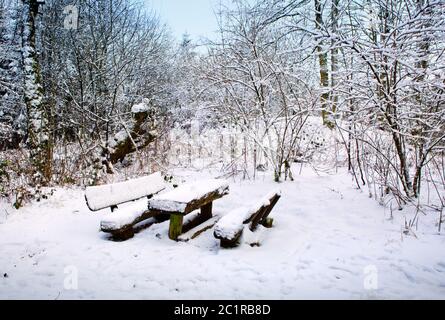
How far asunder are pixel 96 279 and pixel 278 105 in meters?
6.74

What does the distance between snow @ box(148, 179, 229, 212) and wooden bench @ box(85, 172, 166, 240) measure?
42cm

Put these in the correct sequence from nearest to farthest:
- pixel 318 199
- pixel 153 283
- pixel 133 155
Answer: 1. pixel 153 283
2. pixel 318 199
3. pixel 133 155

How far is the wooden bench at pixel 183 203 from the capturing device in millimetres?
3914

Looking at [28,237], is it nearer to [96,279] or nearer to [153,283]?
[96,279]

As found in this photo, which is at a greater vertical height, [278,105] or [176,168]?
[278,105]

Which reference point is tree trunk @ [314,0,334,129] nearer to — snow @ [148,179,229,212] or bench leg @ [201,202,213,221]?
snow @ [148,179,229,212]

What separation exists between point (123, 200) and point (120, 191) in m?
0.16

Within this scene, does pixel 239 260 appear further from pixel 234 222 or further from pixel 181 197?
pixel 181 197

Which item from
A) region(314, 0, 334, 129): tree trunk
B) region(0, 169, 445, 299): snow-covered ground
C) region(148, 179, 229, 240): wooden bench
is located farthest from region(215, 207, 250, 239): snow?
region(314, 0, 334, 129): tree trunk

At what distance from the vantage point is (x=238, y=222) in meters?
3.74

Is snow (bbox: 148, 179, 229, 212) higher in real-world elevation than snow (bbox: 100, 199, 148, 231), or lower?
higher

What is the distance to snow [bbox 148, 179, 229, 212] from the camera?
3.89 metres
